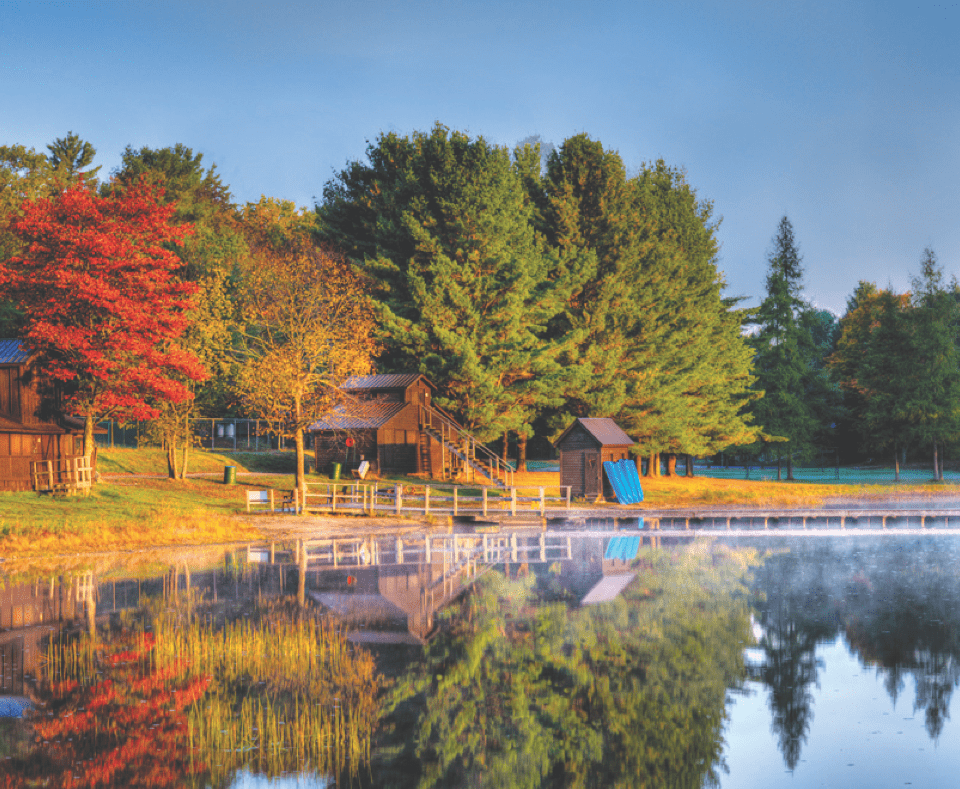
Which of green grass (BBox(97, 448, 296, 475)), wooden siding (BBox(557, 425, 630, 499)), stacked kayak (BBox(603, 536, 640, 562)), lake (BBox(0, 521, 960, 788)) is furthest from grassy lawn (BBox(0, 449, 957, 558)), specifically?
stacked kayak (BBox(603, 536, 640, 562))

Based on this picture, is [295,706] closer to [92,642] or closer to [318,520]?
[92,642]

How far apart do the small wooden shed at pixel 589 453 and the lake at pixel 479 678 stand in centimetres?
2414

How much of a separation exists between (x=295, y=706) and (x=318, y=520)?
2638 cm

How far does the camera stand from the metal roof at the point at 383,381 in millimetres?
55188

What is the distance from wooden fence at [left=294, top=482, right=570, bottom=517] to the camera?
130 feet

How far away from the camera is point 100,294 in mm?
37531

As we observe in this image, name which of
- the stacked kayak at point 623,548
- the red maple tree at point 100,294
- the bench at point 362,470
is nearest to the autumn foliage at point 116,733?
the stacked kayak at point 623,548

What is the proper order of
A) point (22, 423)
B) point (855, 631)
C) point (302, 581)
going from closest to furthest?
point (855, 631) → point (302, 581) → point (22, 423)

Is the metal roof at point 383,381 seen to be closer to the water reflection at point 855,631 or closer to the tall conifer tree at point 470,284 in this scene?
the tall conifer tree at point 470,284

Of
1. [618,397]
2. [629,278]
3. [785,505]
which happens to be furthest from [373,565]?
[629,278]

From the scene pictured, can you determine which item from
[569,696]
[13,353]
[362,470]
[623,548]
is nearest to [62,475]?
[13,353]

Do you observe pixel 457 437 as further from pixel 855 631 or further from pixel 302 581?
pixel 855 631

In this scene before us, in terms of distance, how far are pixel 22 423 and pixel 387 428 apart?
66.4 ft

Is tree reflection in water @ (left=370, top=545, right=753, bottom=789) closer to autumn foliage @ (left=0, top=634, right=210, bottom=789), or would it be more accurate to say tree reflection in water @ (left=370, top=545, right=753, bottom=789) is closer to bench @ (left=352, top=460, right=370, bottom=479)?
autumn foliage @ (left=0, top=634, right=210, bottom=789)
